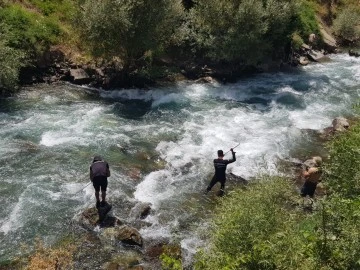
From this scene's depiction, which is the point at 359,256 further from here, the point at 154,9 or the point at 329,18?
the point at 329,18

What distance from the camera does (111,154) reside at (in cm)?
2333

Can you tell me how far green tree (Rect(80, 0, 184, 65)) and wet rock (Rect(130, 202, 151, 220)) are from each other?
50.1ft

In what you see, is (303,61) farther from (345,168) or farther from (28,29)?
(345,168)

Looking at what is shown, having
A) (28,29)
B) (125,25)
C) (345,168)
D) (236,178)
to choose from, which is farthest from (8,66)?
(345,168)

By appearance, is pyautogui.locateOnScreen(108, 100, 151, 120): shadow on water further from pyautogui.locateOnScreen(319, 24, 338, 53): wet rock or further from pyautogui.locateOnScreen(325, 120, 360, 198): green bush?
pyautogui.locateOnScreen(319, 24, 338, 53): wet rock

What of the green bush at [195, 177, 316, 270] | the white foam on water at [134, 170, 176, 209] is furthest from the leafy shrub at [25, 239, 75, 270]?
the green bush at [195, 177, 316, 270]

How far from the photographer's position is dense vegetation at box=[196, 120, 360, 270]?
10203 mm

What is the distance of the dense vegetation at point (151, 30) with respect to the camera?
2998cm

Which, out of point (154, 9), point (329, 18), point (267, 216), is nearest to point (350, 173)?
point (267, 216)

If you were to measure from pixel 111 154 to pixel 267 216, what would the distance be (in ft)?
41.0

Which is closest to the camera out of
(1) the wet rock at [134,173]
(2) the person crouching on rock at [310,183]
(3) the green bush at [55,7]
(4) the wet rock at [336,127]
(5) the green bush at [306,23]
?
(2) the person crouching on rock at [310,183]

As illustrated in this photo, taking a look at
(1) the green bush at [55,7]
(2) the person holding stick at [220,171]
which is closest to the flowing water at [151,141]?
(2) the person holding stick at [220,171]

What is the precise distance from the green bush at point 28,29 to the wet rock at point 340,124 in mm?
22386

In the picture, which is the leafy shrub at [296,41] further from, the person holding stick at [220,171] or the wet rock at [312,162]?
the person holding stick at [220,171]
